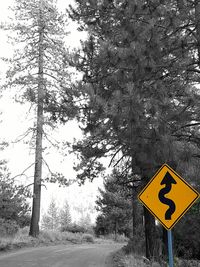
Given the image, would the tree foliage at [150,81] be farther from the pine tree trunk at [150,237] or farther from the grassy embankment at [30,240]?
the grassy embankment at [30,240]

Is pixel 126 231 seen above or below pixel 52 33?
below

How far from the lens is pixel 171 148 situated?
912 centimetres

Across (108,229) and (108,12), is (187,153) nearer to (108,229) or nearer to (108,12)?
(108,12)

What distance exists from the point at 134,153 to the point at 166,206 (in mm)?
2820

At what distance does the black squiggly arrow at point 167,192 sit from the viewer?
714 centimetres

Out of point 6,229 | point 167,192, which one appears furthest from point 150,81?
point 6,229

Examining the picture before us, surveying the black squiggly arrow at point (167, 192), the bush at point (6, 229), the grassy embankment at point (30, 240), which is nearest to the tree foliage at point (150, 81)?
the black squiggly arrow at point (167, 192)

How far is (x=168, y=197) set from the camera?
7.22 metres

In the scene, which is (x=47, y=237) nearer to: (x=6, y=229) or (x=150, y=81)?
(x=6, y=229)

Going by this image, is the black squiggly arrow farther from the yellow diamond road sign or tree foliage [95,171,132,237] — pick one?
tree foliage [95,171,132,237]

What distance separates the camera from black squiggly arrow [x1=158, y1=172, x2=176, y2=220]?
281 inches

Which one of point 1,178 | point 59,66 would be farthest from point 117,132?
point 59,66

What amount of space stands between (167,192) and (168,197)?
0.32 ft

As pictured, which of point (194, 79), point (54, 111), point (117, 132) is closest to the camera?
point (117, 132)
